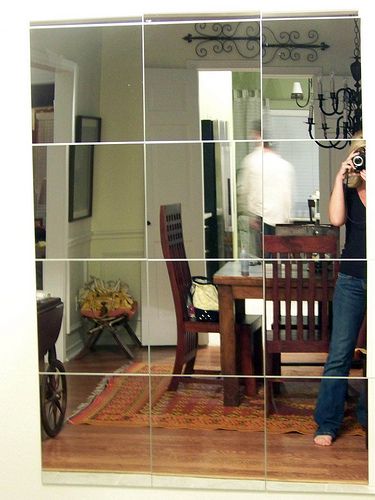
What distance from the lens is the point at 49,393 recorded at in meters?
3.78

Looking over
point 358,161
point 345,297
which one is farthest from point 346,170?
point 345,297

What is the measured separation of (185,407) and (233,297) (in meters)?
0.41

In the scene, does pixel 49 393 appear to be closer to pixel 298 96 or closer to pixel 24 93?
pixel 24 93

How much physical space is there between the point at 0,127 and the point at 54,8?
440mm

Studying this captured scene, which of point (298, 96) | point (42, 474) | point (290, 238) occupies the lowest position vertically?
point (42, 474)

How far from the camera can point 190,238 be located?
3619 mm

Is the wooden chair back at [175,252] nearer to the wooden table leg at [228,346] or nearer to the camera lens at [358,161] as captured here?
the wooden table leg at [228,346]

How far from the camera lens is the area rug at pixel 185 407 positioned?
3.63 meters

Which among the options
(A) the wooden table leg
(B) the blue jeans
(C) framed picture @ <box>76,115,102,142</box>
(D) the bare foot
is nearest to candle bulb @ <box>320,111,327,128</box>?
(B) the blue jeans

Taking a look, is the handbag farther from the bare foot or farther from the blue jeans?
the bare foot

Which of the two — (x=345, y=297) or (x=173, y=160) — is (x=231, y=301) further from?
(x=173, y=160)

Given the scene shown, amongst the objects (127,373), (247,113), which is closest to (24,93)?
(247,113)

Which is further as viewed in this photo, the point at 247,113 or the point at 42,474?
the point at 42,474

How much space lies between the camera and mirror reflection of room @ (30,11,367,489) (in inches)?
139
